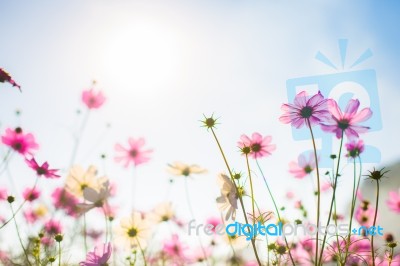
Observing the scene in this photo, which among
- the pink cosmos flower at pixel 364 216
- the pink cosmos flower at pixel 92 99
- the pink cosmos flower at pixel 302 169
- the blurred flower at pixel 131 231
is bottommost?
the pink cosmos flower at pixel 364 216

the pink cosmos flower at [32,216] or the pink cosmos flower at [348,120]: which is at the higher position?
the pink cosmos flower at [348,120]

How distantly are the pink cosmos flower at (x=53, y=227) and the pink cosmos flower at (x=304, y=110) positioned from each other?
1570 mm

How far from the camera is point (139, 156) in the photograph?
7.41ft

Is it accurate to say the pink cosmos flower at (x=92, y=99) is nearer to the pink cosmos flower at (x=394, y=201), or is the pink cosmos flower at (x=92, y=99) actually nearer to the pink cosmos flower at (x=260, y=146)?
the pink cosmos flower at (x=260, y=146)

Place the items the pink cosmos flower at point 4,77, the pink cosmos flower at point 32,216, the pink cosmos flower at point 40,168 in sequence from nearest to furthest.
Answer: the pink cosmos flower at point 4,77 → the pink cosmos flower at point 40,168 → the pink cosmos flower at point 32,216

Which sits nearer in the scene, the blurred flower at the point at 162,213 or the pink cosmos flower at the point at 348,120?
the pink cosmos flower at the point at 348,120

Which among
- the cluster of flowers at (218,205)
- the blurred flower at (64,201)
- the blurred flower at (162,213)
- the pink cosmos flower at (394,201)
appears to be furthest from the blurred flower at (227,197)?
the pink cosmos flower at (394,201)

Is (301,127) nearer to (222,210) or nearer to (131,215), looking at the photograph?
(222,210)

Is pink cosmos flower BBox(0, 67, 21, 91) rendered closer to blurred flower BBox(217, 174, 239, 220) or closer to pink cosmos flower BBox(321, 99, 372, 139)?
blurred flower BBox(217, 174, 239, 220)

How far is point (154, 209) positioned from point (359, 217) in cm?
136

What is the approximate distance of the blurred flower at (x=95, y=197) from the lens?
149 centimetres

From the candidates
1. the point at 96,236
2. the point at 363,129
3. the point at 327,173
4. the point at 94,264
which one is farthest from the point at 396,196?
the point at 96,236

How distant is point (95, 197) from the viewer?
150 centimetres

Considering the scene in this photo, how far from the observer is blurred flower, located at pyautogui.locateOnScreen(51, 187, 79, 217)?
2146mm
